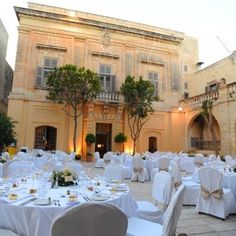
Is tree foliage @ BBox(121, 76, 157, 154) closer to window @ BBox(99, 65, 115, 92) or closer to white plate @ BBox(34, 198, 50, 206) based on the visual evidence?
window @ BBox(99, 65, 115, 92)

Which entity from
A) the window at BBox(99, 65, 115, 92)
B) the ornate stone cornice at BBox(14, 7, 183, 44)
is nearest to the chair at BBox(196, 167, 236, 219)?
the window at BBox(99, 65, 115, 92)

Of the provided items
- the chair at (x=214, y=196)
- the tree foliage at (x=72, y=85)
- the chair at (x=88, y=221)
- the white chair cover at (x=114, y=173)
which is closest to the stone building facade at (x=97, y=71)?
the tree foliage at (x=72, y=85)

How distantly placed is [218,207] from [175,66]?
566 inches

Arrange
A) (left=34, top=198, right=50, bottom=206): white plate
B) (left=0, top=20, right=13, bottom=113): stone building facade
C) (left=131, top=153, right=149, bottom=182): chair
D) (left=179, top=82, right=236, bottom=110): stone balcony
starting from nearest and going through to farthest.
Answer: (left=34, top=198, right=50, bottom=206): white plate < (left=131, top=153, right=149, bottom=182): chair < (left=179, top=82, right=236, bottom=110): stone balcony < (left=0, top=20, right=13, bottom=113): stone building facade

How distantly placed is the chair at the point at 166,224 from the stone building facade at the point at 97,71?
12171 millimetres

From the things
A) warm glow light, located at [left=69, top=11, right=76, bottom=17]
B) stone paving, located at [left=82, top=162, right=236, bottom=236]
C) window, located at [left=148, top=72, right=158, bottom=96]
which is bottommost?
stone paving, located at [left=82, top=162, right=236, bottom=236]

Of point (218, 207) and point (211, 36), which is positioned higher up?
point (211, 36)

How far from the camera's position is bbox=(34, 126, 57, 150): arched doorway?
14.3 meters

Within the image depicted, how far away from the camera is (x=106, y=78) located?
52.0 feet

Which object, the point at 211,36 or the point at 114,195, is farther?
the point at 211,36

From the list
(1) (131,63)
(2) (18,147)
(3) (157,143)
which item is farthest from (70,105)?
(3) (157,143)

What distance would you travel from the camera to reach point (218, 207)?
405 centimetres

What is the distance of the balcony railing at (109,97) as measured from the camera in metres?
14.8

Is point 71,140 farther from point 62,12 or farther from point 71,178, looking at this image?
point 71,178
